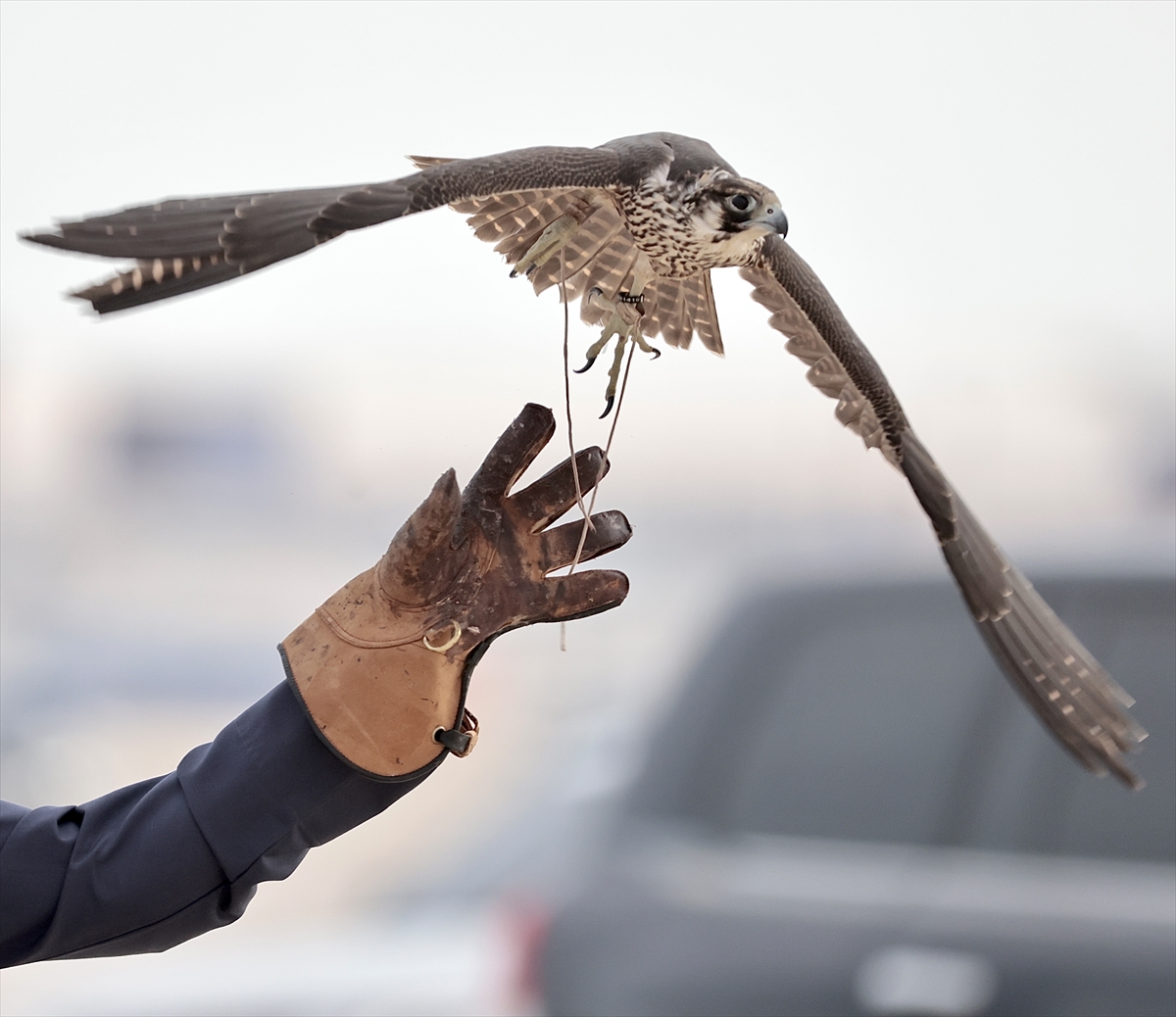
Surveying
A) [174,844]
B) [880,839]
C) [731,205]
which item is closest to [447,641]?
[174,844]

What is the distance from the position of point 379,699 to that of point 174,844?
252 millimetres

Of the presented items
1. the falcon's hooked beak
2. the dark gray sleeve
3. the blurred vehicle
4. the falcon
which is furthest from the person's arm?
the blurred vehicle

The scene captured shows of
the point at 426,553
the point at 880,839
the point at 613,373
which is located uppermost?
the point at 613,373

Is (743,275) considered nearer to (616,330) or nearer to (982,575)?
(616,330)

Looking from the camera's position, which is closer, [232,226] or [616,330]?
[232,226]

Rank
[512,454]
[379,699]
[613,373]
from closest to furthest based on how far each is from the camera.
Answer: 1. [379,699]
2. [512,454]
3. [613,373]

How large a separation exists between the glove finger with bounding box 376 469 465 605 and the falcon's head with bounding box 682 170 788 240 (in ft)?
1.53

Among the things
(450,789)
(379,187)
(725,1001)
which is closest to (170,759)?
(450,789)

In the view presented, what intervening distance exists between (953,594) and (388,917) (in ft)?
5.61

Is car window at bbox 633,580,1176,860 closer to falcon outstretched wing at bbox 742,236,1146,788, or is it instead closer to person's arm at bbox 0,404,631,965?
falcon outstretched wing at bbox 742,236,1146,788

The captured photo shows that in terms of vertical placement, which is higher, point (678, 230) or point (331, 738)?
point (678, 230)

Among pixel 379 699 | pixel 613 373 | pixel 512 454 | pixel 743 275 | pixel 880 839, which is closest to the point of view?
pixel 379 699

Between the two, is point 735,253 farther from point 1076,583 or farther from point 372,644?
point 1076,583

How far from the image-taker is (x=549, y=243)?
1626 mm
